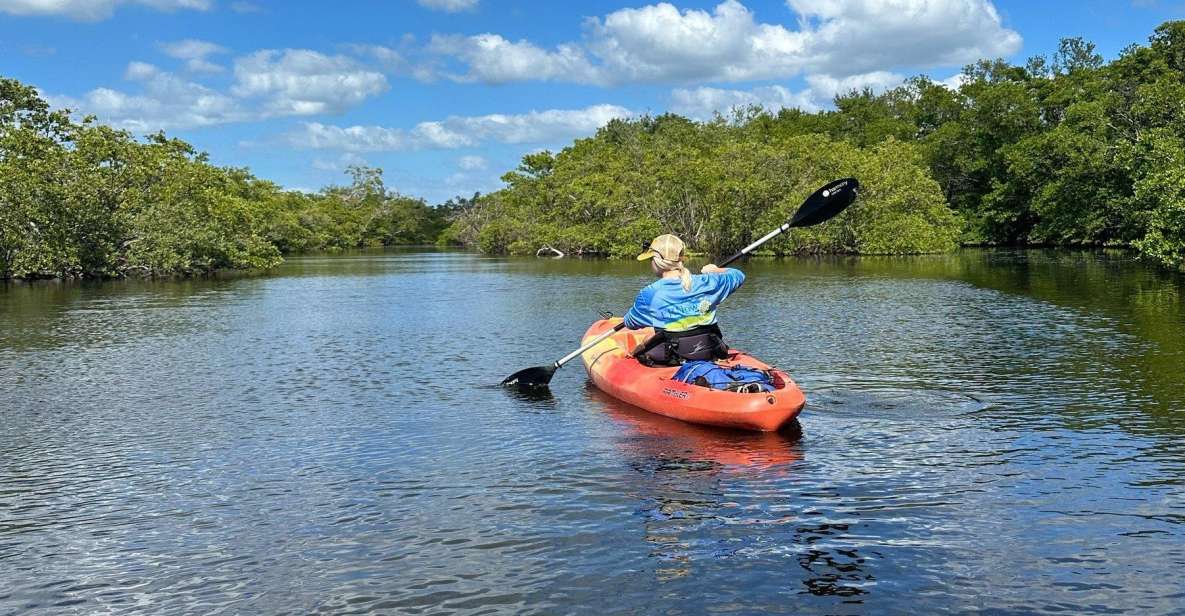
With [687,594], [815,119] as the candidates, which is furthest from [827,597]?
[815,119]

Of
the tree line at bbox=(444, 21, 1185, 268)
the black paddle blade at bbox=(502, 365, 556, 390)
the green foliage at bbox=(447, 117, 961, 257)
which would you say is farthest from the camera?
the green foliage at bbox=(447, 117, 961, 257)

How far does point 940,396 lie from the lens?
12742 millimetres

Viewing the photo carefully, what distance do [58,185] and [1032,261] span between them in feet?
145

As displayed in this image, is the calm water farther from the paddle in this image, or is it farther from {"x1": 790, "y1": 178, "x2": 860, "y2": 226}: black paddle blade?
{"x1": 790, "y1": 178, "x2": 860, "y2": 226}: black paddle blade

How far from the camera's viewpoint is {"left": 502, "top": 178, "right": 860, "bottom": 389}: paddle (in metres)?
14.3

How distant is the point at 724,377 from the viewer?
10.8 m

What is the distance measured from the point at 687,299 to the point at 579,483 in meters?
3.40

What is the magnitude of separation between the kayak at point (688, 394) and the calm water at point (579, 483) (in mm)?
216

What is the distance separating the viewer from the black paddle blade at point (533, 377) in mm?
14320

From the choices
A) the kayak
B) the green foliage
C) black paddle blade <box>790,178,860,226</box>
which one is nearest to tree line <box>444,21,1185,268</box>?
the green foliage

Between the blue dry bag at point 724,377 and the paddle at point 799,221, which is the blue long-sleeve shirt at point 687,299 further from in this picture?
the paddle at point 799,221

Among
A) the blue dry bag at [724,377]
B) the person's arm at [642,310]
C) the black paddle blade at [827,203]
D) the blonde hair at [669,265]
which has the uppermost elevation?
the black paddle blade at [827,203]

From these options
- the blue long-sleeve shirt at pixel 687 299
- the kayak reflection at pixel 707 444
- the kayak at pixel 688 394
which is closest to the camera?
the kayak reflection at pixel 707 444

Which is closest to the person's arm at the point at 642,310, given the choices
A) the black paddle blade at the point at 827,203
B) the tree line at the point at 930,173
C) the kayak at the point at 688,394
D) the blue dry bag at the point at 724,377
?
the kayak at the point at 688,394
